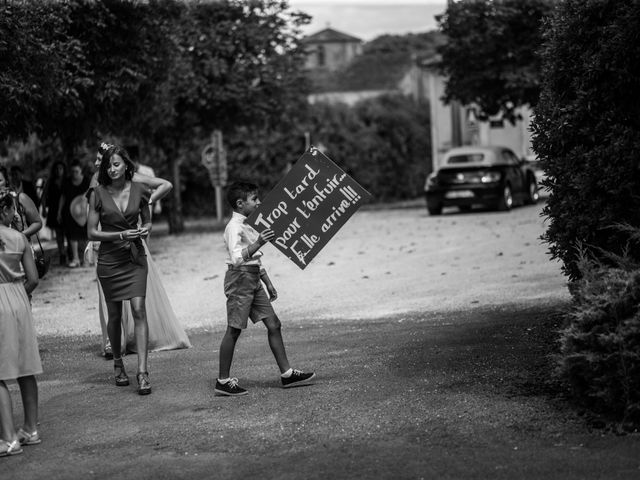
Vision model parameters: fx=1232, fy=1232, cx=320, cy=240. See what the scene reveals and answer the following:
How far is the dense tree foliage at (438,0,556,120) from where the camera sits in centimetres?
3008

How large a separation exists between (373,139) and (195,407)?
36.8m

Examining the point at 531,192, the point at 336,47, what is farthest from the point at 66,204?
the point at 336,47

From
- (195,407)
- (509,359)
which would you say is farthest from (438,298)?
(195,407)

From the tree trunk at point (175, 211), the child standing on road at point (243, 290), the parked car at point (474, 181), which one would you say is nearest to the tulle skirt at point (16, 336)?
the child standing on road at point (243, 290)

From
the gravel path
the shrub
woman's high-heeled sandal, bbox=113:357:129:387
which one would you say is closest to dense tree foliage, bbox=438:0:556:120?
the gravel path

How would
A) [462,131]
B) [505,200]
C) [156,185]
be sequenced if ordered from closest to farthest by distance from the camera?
1. [156,185]
2. [505,200]
3. [462,131]

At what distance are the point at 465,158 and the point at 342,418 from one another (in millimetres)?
23854

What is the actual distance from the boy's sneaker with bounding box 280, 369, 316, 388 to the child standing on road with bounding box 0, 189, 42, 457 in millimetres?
1787

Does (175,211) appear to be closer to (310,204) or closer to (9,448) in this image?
(310,204)

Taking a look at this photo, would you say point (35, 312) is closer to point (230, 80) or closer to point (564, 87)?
point (564, 87)

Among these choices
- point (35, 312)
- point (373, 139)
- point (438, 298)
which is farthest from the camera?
point (373, 139)

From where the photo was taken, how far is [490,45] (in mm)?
30266

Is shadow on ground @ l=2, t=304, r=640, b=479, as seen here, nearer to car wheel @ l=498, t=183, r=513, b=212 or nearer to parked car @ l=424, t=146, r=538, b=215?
parked car @ l=424, t=146, r=538, b=215

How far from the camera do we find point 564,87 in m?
8.25
